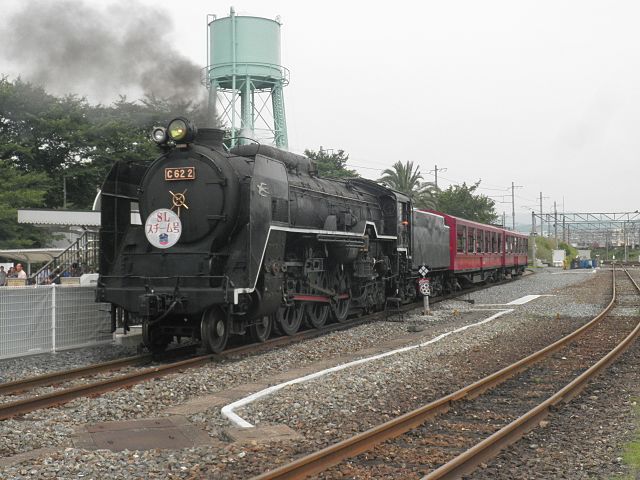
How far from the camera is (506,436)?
240 inches

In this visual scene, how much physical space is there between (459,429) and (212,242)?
5447 millimetres

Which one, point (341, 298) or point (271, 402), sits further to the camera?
point (341, 298)

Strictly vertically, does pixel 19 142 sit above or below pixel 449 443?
above

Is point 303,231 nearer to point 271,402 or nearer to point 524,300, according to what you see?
point 271,402

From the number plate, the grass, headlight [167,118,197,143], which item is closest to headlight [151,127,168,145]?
headlight [167,118,197,143]

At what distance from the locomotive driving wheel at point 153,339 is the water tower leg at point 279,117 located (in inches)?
957

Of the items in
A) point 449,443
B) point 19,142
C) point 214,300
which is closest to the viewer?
point 449,443

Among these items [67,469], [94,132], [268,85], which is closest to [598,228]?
→ [268,85]

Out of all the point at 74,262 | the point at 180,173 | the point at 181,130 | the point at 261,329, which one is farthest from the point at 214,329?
the point at 74,262

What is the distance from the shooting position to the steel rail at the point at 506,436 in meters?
5.13

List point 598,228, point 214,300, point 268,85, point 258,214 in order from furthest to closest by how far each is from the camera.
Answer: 1. point 598,228
2. point 268,85
3. point 258,214
4. point 214,300

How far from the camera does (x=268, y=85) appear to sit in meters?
33.9

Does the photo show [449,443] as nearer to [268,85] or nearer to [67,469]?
[67,469]

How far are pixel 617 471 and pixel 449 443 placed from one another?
55.6 inches
